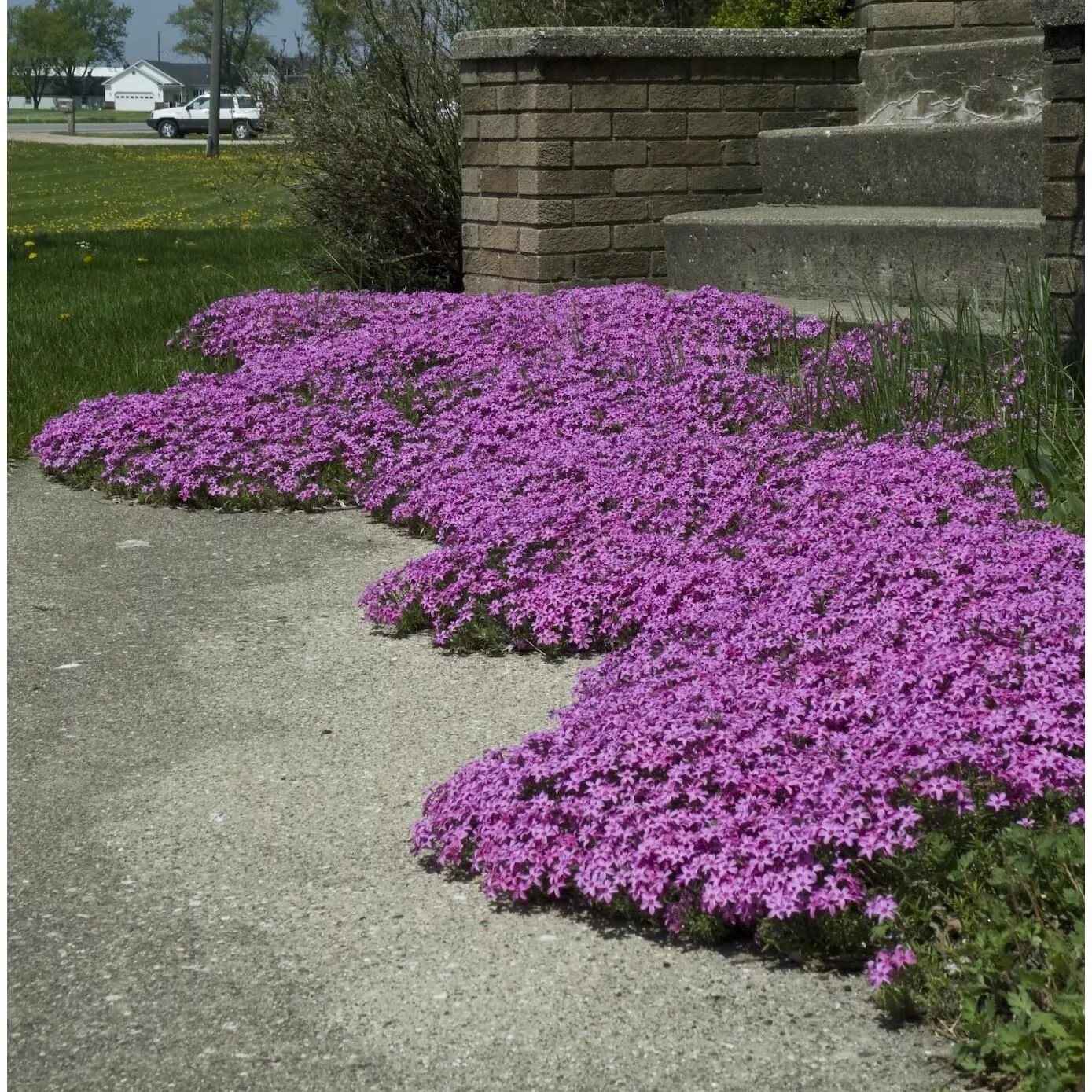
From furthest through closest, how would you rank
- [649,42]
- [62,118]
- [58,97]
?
1. [58,97]
2. [62,118]
3. [649,42]

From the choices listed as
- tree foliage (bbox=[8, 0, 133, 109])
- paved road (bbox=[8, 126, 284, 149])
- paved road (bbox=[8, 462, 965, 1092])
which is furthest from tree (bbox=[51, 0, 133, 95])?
paved road (bbox=[8, 462, 965, 1092])

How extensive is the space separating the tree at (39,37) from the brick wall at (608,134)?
391ft

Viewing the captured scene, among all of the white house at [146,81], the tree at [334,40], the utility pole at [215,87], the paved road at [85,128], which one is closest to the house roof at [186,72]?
the white house at [146,81]

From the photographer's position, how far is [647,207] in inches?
376

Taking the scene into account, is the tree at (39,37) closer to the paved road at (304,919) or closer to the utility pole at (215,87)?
the utility pole at (215,87)

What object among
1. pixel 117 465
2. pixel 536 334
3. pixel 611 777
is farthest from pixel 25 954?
pixel 536 334

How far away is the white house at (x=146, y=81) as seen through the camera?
16662 centimetres

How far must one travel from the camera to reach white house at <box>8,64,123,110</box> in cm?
15825

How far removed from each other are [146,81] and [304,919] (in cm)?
18548

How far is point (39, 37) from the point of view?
121875mm

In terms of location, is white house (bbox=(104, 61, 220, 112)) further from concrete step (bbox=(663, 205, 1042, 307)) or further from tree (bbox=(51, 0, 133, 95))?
concrete step (bbox=(663, 205, 1042, 307))

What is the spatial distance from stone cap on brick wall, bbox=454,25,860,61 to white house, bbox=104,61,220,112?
162 m

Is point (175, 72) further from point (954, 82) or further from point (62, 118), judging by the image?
point (954, 82)

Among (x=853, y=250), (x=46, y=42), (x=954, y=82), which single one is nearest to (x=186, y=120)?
(x=46, y=42)
